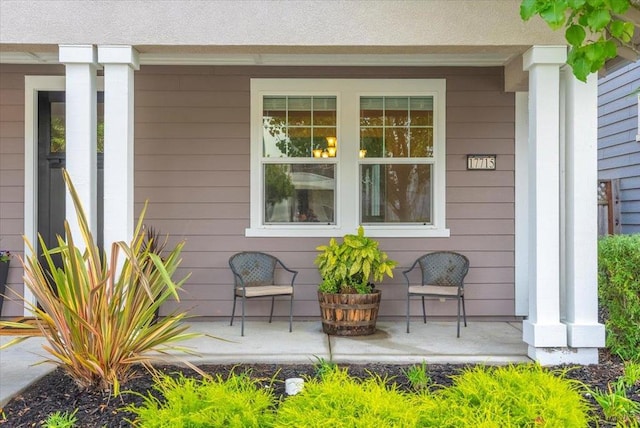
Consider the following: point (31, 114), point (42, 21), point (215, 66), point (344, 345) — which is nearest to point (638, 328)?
point (344, 345)

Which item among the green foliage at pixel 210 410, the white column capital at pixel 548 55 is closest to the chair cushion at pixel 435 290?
the white column capital at pixel 548 55

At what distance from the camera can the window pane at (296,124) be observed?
16.1ft

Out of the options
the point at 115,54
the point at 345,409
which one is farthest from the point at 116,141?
the point at 345,409

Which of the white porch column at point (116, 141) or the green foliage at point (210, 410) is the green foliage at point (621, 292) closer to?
the green foliage at point (210, 410)

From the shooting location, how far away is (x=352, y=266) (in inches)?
167

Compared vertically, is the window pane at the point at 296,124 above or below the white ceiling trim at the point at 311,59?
below

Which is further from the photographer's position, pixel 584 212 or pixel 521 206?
pixel 521 206

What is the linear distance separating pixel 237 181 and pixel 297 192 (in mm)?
600

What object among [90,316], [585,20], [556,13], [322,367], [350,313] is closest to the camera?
[556,13]

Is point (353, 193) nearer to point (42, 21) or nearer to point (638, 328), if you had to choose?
point (638, 328)

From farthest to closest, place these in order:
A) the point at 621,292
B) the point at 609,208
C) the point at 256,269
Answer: the point at 609,208
the point at 256,269
the point at 621,292

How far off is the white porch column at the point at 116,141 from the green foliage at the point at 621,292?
347 centimetres

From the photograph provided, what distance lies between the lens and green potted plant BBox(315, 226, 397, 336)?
4199 millimetres

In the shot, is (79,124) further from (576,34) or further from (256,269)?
(576,34)
